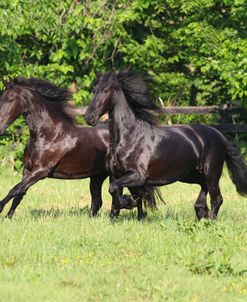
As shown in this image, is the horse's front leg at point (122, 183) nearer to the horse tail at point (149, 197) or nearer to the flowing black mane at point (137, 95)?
the flowing black mane at point (137, 95)

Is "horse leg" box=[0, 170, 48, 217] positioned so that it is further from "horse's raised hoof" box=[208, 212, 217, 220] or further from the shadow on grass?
"horse's raised hoof" box=[208, 212, 217, 220]

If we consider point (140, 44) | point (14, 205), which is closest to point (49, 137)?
point (14, 205)

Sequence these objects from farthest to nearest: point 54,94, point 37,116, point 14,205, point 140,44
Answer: point 140,44 → point 54,94 → point 37,116 → point 14,205

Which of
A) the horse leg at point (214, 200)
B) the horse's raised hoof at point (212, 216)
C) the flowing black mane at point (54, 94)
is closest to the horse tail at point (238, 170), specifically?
the horse leg at point (214, 200)

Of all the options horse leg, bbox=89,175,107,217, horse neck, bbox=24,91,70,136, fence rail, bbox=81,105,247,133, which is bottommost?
fence rail, bbox=81,105,247,133

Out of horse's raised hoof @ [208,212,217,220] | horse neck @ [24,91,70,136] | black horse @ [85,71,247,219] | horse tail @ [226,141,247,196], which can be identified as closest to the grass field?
horse's raised hoof @ [208,212,217,220]

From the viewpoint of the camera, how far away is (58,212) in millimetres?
11930

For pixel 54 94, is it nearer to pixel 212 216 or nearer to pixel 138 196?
pixel 138 196

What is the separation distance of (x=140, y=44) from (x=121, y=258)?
12143 millimetres

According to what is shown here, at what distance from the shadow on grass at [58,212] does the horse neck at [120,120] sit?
1.45 m

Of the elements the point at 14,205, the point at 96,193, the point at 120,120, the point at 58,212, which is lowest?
the point at 58,212

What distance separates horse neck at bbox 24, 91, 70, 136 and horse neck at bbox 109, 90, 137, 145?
1.10 m

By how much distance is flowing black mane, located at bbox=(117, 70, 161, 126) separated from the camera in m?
10.9

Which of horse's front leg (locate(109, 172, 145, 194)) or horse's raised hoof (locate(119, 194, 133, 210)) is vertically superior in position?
horse's front leg (locate(109, 172, 145, 194))
